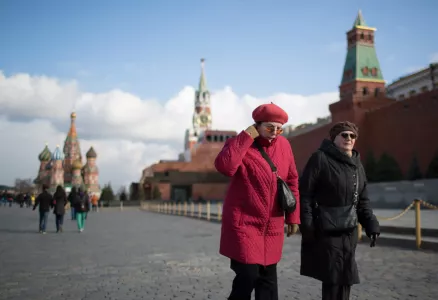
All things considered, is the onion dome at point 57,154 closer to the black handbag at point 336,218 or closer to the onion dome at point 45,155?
the onion dome at point 45,155

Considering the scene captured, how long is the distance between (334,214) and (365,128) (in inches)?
1513

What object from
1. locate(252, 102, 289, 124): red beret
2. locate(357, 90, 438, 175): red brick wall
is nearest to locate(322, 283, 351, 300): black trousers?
locate(252, 102, 289, 124): red beret

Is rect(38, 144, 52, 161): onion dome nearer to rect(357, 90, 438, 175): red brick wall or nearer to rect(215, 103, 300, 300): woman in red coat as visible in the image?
rect(357, 90, 438, 175): red brick wall

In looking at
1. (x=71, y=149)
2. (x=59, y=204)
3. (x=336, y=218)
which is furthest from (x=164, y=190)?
(x=336, y=218)

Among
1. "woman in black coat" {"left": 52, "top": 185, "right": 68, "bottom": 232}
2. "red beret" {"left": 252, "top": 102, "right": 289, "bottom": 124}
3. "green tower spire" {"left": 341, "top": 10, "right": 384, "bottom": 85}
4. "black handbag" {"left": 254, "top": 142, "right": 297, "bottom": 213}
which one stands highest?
"green tower spire" {"left": 341, "top": 10, "right": 384, "bottom": 85}

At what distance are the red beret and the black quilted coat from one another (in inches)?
16.1

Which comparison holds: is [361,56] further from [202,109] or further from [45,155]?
[202,109]

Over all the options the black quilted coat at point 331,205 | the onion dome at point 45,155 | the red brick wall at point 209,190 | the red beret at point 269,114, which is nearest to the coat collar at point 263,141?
the red beret at point 269,114

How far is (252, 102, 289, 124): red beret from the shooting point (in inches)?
134

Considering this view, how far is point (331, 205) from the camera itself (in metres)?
3.49

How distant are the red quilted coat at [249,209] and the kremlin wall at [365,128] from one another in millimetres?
27366

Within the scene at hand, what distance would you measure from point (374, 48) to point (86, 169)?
47.2 metres

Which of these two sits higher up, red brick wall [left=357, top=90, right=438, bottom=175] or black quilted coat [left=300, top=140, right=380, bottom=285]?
red brick wall [left=357, top=90, right=438, bottom=175]

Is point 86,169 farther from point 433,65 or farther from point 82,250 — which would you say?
point 82,250
